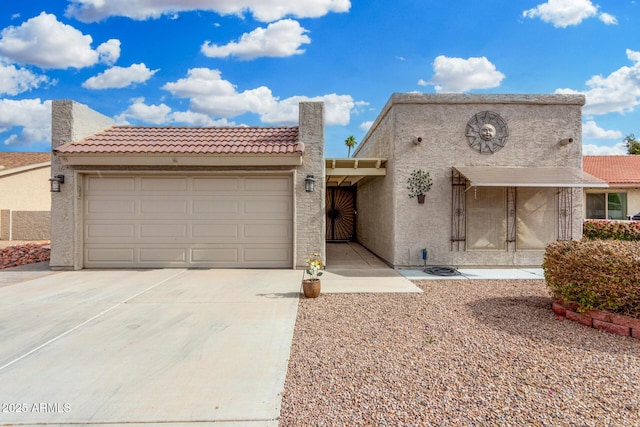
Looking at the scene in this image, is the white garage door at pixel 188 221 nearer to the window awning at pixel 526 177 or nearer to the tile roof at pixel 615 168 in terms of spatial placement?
the window awning at pixel 526 177

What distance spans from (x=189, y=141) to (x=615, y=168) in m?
23.9

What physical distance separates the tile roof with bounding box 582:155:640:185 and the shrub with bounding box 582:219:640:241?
5698mm

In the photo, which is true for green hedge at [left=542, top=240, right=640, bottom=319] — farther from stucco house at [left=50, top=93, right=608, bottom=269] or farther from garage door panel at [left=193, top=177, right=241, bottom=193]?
garage door panel at [left=193, top=177, right=241, bottom=193]

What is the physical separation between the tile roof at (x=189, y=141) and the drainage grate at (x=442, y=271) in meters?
5.13

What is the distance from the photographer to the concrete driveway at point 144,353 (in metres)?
3.08

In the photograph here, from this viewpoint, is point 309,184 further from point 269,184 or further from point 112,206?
point 112,206

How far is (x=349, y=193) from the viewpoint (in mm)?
18031

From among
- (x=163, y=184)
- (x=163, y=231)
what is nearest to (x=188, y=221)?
(x=163, y=231)

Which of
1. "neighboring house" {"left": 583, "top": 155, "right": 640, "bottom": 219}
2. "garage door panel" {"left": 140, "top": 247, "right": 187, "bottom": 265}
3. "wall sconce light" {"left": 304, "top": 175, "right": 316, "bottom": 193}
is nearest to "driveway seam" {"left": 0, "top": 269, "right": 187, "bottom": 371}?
"garage door panel" {"left": 140, "top": 247, "right": 187, "bottom": 265}

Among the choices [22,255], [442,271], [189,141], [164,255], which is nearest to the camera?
[442,271]

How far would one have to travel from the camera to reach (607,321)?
4957mm

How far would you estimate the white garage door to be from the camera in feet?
32.5

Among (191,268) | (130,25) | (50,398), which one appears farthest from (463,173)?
(130,25)

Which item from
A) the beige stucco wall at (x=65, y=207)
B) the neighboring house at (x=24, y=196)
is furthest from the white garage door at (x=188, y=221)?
the neighboring house at (x=24, y=196)
